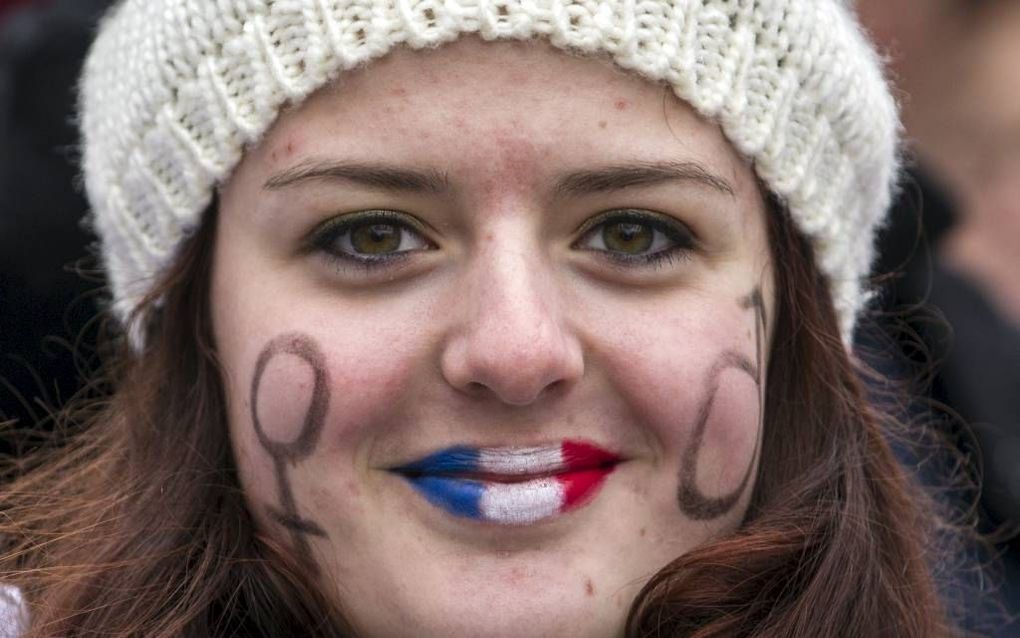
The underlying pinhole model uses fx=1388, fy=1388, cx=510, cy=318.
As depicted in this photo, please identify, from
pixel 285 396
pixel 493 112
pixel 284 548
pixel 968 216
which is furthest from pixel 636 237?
pixel 968 216

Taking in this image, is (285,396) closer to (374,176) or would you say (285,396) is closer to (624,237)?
(374,176)

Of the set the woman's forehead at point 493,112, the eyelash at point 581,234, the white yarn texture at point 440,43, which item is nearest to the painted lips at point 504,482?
the eyelash at point 581,234

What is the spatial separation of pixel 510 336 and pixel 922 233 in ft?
6.04

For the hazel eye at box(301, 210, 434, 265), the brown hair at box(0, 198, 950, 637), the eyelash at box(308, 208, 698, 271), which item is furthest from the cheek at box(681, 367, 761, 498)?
the hazel eye at box(301, 210, 434, 265)

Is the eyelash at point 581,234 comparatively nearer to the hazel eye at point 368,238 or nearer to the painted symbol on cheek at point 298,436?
the hazel eye at point 368,238

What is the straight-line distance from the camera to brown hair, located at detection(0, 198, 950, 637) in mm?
2141

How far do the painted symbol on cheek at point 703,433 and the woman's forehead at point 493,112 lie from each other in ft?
1.05

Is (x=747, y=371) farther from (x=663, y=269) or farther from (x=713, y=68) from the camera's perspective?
(x=713, y=68)

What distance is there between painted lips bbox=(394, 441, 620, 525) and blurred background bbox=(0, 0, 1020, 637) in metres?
1.11

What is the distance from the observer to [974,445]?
3.12 m

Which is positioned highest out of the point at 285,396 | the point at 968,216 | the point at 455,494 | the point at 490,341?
the point at 968,216

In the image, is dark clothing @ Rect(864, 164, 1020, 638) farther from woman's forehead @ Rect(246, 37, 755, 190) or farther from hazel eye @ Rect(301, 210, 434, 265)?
hazel eye @ Rect(301, 210, 434, 265)

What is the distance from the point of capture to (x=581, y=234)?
2.07 meters

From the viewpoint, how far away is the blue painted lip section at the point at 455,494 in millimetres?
1982
